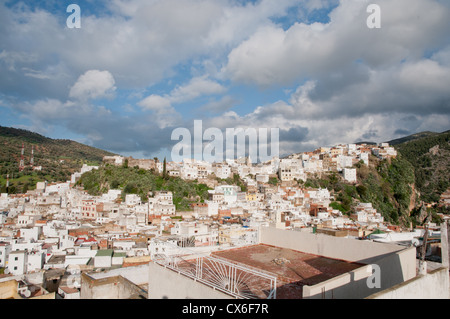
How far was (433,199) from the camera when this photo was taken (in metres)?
59.0

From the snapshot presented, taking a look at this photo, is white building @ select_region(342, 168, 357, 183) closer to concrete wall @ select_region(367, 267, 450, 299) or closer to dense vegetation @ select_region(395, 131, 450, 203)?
dense vegetation @ select_region(395, 131, 450, 203)

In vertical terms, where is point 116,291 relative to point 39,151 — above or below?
below

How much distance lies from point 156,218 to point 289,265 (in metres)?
27.1

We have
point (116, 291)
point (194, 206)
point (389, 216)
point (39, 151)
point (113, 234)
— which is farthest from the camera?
point (39, 151)

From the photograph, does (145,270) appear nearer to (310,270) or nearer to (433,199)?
(310,270)

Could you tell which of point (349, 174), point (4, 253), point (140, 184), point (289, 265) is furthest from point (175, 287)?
point (349, 174)

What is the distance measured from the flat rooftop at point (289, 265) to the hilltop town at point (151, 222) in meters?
0.36

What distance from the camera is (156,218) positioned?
32.8 metres

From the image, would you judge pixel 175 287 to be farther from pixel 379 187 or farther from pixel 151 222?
pixel 379 187

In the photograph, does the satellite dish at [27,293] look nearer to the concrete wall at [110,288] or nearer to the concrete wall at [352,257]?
the concrete wall at [110,288]

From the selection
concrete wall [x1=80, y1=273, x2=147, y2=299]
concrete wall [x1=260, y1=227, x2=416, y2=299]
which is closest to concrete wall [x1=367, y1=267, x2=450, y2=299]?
concrete wall [x1=260, y1=227, x2=416, y2=299]

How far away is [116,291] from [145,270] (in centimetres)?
212

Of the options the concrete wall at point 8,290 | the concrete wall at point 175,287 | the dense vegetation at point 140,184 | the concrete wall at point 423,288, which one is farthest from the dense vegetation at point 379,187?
the concrete wall at point 175,287
